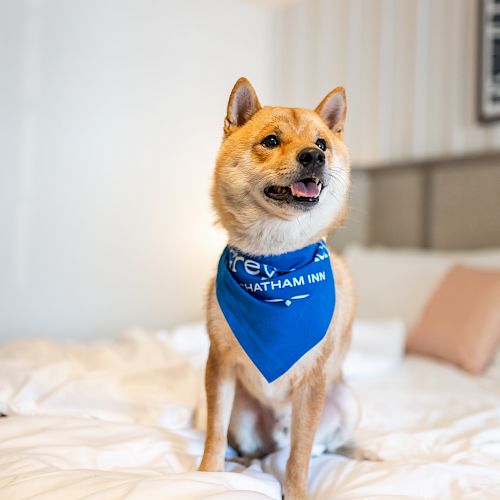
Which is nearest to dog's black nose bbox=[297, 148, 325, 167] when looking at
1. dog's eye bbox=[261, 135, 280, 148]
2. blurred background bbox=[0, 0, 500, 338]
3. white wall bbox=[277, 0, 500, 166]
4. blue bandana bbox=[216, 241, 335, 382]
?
dog's eye bbox=[261, 135, 280, 148]

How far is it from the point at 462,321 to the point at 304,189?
1.30 metres

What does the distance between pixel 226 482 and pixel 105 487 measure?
0.74 ft

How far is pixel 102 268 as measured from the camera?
333 cm

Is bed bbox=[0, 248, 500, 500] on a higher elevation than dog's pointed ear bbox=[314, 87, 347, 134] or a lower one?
lower

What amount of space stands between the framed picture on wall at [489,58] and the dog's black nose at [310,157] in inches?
76.7

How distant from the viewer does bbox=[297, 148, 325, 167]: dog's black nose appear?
1.09 m

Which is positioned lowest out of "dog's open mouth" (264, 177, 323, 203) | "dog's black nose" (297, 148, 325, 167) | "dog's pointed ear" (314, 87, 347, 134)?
"dog's open mouth" (264, 177, 323, 203)

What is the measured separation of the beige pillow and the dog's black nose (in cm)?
131

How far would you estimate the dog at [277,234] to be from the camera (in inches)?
44.7

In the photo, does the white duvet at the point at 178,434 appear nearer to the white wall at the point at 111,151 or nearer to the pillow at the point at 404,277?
the pillow at the point at 404,277

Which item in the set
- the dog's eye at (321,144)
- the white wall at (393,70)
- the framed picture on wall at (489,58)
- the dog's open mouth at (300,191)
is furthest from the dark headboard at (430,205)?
the dog's open mouth at (300,191)

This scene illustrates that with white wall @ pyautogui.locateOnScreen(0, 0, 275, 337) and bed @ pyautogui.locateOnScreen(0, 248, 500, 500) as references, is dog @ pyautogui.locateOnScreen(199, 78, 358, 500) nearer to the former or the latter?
bed @ pyautogui.locateOnScreen(0, 248, 500, 500)

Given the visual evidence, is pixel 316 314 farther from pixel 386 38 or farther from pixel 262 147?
pixel 386 38

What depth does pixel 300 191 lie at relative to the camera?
44.2 inches
